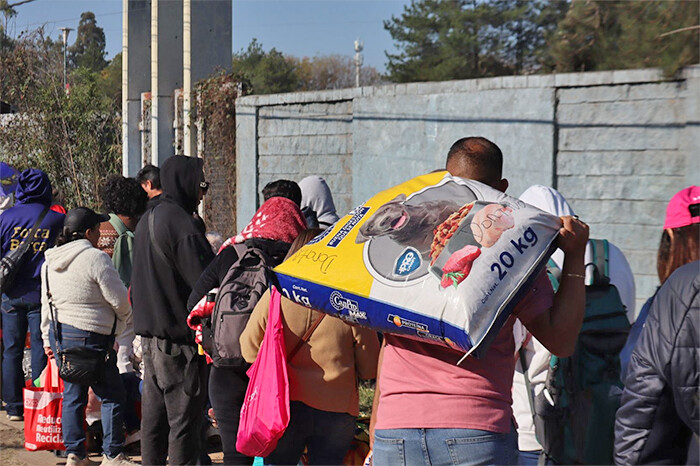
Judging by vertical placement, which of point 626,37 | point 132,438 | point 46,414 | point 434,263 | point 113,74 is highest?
point 113,74

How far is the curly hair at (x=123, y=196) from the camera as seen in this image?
7.05 meters

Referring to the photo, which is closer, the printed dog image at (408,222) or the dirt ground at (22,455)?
the printed dog image at (408,222)

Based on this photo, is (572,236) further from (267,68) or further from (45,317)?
(267,68)

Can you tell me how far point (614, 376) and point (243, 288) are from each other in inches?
71.8

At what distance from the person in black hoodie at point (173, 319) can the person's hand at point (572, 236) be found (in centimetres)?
271

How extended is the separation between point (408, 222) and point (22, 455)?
16.5 ft

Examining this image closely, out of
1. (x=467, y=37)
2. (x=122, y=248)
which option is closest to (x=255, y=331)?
(x=122, y=248)

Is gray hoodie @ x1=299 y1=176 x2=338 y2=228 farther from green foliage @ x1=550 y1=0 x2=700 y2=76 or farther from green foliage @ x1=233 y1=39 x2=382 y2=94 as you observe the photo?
green foliage @ x1=233 y1=39 x2=382 y2=94

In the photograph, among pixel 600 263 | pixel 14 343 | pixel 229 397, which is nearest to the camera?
pixel 600 263

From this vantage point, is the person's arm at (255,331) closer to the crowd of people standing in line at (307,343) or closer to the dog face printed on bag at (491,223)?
the crowd of people standing in line at (307,343)

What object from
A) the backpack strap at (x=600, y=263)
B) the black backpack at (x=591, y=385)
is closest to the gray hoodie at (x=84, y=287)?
the black backpack at (x=591, y=385)

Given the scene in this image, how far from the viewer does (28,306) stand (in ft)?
23.7

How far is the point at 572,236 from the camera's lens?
267 centimetres

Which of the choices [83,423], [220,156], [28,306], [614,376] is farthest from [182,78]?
[614,376]
